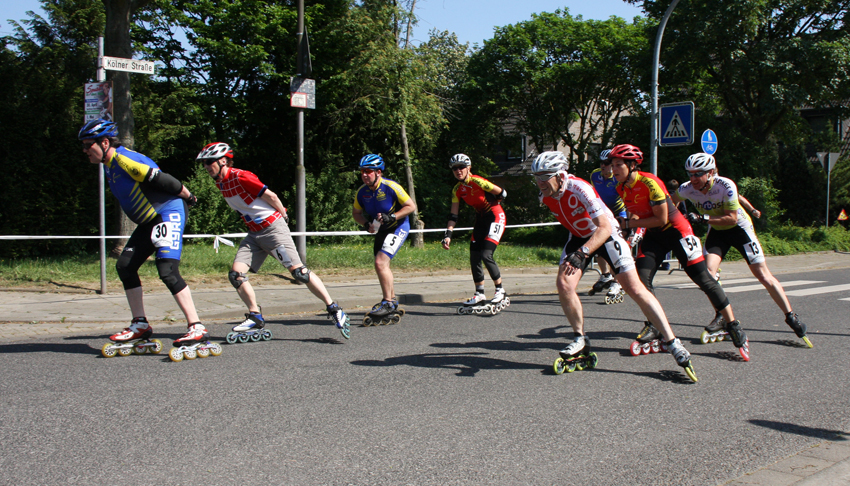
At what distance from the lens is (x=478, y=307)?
889cm

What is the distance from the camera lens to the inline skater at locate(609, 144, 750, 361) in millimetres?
6121

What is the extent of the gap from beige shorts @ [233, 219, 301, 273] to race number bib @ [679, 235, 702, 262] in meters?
3.89

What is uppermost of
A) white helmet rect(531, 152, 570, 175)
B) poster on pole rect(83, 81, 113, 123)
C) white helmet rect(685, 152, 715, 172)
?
poster on pole rect(83, 81, 113, 123)

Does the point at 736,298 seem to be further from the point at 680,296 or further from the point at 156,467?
the point at 156,467

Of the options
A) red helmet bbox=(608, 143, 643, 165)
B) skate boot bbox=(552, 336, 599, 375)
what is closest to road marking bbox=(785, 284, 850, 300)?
red helmet bbox=(608, 143, 643, 165)

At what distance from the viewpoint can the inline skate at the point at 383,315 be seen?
7945 mm

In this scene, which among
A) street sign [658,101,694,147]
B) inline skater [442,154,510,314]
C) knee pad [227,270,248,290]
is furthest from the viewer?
street sign [658,101,694,147]

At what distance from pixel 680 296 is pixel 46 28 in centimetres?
1845

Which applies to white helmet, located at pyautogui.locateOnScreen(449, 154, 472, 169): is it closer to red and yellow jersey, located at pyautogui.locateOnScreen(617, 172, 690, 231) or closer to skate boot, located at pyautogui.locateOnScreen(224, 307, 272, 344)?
red and yellow jersey, located at pyautogui.locateOnScreen(617, 172, 690, 231)

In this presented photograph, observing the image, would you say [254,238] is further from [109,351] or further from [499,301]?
[499,301]

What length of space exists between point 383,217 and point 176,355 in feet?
9.84

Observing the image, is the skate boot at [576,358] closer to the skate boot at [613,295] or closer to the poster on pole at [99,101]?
the skate boot at [613,295]

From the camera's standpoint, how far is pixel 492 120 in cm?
3253

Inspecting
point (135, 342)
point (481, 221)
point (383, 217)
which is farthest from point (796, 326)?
point (135, 342)
